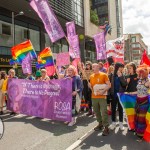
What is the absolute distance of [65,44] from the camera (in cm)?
3712

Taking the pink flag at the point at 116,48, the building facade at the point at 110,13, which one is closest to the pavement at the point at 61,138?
the pink flag at the point at 116,48

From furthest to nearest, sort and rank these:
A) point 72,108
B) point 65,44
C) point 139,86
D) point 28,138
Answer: point 65,44
point 72,108
point 28,138
point 139,86

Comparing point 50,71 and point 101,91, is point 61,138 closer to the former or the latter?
point 101,91

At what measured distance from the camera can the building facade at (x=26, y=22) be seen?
24.7m

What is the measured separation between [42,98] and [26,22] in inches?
852

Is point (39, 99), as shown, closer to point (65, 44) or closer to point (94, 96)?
point (94, 96)

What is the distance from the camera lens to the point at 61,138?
603 cm

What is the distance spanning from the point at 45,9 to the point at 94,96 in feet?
11.1

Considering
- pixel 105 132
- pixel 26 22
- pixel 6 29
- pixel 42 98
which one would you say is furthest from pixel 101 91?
pixel 26 22

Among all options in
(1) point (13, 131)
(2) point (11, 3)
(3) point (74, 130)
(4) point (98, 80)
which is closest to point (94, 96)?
(4) point (98, 80)

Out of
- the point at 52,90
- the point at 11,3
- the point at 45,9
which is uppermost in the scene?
the point at 11,3

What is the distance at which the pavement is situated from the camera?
541 centimetres

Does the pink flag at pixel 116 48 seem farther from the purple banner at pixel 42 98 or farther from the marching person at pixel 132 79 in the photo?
the marching person at pixel 132 79

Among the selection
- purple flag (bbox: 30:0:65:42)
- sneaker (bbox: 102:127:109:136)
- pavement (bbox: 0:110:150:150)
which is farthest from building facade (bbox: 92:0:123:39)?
sneaker (bbox: 102:127:109:136)
